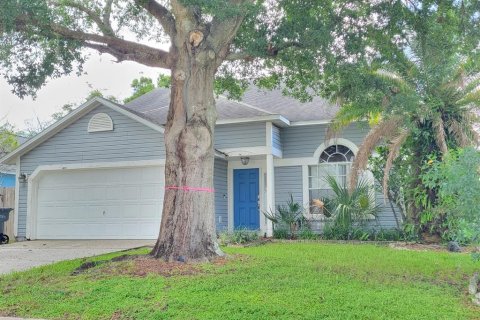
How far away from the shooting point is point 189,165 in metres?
8.25

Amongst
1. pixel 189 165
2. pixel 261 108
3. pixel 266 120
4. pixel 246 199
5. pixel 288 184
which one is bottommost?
pixel 246 199

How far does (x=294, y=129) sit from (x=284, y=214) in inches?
115

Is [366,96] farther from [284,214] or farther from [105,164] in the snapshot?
[105,164]

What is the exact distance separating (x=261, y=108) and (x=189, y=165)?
743 cm

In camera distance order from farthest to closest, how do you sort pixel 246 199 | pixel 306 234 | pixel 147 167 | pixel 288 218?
pixel 246 199 < pixel 147 167 < pixel 288 218 < pixel 306 234

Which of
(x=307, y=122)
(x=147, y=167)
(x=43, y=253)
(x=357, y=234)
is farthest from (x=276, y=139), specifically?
(x=43, y=253)

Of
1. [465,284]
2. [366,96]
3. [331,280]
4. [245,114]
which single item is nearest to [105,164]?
[245,114]

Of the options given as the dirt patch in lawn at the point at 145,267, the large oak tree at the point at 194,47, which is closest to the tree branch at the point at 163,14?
the large oak tree at the point at 194,47

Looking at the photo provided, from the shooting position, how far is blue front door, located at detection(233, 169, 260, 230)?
15.7 metres

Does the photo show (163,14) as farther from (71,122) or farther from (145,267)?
(71,122)

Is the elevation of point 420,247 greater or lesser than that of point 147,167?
lesser

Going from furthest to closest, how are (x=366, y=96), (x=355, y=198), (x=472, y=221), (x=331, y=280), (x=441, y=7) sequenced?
1. (x=355, y=198)
2. (x=366, y=96)
3. (x=441, y=7)
4. (x=331, y=280)
5. (x=472, y=221)

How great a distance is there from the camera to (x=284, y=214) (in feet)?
45.9

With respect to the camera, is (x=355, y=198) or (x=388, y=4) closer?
(x=388, y=4)
